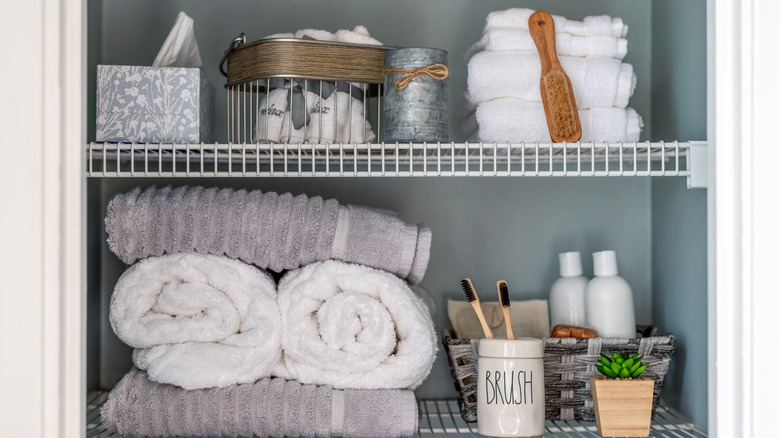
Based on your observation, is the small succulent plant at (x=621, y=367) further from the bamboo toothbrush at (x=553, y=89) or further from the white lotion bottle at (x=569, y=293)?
the bamboo toothbrush at (x=553, y=89)

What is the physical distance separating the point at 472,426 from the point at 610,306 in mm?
266

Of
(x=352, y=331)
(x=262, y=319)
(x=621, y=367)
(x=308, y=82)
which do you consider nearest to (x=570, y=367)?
(x=621, y=367)

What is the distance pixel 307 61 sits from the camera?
3.44 feet

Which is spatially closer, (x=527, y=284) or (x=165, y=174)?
(x=165, y=174)

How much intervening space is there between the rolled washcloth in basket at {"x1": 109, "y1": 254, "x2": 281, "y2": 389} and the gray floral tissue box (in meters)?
0.17

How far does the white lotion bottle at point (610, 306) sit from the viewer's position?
1.13 meters

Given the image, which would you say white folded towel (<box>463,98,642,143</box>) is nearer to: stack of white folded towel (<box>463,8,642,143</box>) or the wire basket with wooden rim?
stack of white folded towel (<box>463,8,642,143</box>)

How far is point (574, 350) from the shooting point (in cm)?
109

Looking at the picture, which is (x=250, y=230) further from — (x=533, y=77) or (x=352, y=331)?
(x=533, y=77)

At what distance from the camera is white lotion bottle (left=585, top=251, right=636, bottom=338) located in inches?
44.5
